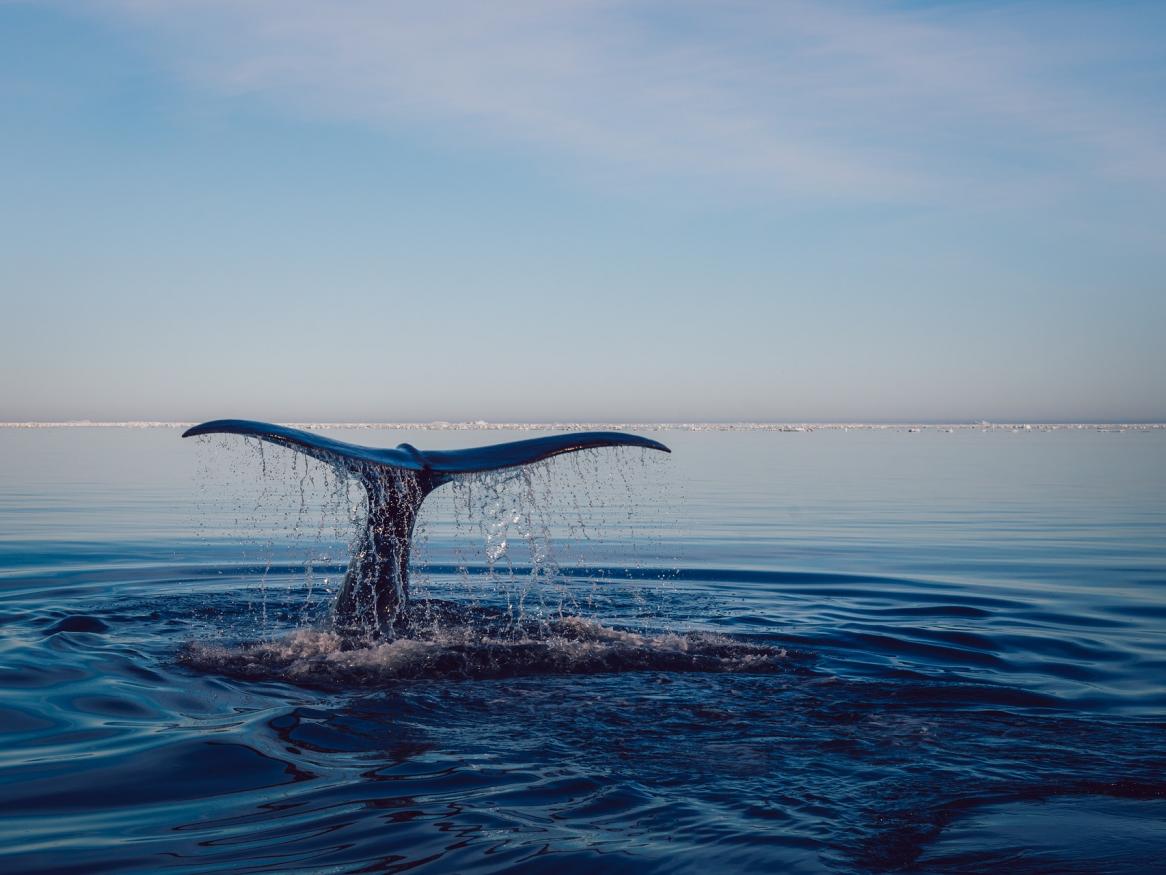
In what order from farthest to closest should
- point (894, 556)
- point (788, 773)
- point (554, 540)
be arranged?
point (554, 540)
point (894, 556)
point (788, 773)

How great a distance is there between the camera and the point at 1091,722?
6262 millimetres

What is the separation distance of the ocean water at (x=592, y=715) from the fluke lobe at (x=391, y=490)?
0.66ft

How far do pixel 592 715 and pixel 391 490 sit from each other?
269 centimetres

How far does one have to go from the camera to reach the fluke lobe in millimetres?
7391

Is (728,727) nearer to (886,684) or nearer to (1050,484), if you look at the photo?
(886,684)

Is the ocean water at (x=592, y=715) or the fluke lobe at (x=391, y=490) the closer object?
the ocean water at (x=592, y=715)

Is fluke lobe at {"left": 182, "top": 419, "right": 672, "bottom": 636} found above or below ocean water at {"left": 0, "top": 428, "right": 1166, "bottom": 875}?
above

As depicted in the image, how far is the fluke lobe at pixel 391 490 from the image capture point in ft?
24.2

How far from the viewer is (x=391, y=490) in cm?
819

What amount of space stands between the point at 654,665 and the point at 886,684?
5.10ft

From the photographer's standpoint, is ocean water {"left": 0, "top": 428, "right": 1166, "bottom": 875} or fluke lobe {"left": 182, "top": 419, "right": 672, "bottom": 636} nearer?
ocean water {"left": 0, "top": 428, "right": 1166, "bottom": 875}

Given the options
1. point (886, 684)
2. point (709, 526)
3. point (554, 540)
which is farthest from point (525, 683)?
point (709, 526)

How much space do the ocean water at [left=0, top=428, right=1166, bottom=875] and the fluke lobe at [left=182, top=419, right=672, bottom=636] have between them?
0.20 metres

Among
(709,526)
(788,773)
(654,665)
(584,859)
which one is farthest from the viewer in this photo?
(709,526)
